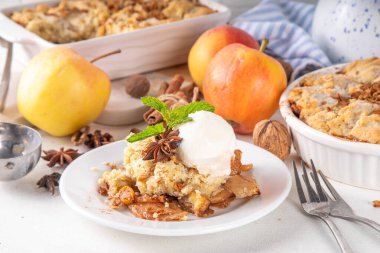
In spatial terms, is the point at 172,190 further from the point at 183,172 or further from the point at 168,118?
the point at 168,118

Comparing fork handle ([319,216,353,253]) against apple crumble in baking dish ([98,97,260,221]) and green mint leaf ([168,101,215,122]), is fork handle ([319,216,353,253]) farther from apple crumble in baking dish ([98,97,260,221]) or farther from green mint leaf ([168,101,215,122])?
green mint leaf ([168,101,215,122])

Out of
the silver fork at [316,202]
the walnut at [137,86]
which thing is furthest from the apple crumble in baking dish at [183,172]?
the walnut at [137,86]

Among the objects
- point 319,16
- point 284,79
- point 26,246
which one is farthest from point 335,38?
point 26,246

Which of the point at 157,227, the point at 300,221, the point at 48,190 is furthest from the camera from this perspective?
the point at 48,190

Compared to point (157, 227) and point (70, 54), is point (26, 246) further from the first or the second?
point (70, 54)

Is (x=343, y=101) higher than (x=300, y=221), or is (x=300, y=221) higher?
(x=343, y=101)

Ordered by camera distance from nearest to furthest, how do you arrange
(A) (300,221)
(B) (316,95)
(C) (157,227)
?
1. (C) (157,227)
2. (A) (300,221)
3. (B) (316,95)

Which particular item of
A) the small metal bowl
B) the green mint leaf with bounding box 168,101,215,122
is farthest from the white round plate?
the green mint leaf with bounding box 168,101,215,122
